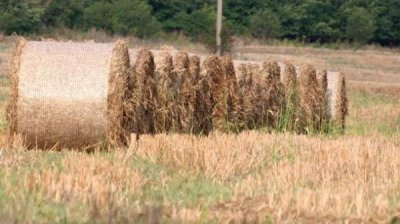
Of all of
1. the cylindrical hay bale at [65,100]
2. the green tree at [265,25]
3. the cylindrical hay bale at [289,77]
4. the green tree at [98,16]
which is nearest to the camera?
the cylindrical hay bale at [65,100]

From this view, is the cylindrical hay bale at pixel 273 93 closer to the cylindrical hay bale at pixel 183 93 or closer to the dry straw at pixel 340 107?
the dry straw at pixel 340 107

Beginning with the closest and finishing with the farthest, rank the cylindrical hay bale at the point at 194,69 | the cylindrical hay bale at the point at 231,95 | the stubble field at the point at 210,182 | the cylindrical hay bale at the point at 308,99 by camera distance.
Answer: the stubble field at the point at 210,182
the cylindrical hay bale at the point at 194,69
the cylindrical hay bale at the point at 231,95
the cylindrical hay bale at the point at 308,99

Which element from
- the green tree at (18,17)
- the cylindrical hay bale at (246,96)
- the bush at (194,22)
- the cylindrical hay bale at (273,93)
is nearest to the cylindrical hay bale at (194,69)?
the cylindrical hay bale at (246,96)

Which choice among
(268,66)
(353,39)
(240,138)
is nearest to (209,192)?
(240,138)

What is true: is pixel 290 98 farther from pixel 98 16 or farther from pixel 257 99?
pixel 98 16

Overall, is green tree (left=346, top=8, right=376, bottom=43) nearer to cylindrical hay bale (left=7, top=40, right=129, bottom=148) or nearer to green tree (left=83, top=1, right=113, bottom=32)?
green tree (left=83, top=1, right=113, bottom=32)

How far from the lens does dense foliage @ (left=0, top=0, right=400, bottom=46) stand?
59.6 meters

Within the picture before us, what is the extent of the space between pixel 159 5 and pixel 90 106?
61.1 meters

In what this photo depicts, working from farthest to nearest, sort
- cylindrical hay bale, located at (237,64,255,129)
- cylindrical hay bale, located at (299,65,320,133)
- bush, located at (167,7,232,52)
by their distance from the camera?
bush, located at (167,7,232,52)
cylindrical hay bale, located at (299,65,320,133)
cylindrical hay bale, located at (237,64,255,129)

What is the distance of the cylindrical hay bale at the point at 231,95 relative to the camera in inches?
465

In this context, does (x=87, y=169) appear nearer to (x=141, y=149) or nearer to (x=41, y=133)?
(x=141, y=149)

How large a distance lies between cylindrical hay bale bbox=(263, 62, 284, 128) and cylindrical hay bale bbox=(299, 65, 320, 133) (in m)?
0.28

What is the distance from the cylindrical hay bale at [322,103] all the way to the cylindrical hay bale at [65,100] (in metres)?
3.66

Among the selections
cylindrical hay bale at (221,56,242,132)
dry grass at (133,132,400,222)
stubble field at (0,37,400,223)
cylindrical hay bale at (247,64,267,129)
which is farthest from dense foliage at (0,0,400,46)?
stubble field at (0,37,400,223)
